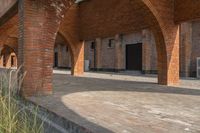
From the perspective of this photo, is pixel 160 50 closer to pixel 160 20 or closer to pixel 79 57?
pixel 160 20

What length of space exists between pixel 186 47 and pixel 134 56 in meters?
7.38

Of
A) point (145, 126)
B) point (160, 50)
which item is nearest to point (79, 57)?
point (160, 50)

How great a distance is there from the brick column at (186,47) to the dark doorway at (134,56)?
6.09 m

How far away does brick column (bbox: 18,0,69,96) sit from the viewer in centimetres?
877

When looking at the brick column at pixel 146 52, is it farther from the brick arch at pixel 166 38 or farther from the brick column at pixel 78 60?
the brick arch at pixel 166 38

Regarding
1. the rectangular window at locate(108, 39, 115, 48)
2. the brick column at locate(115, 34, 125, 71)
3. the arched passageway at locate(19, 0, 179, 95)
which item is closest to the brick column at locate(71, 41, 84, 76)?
the arched passageway at locate(19, 0, 179, 95)

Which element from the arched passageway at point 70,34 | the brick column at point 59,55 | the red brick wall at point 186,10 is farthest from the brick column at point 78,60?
the brick column at point 59,55

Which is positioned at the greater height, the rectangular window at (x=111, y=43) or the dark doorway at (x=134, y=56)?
the rectangular window at (x=111, y=43)

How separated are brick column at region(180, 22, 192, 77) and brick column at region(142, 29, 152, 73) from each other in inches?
158

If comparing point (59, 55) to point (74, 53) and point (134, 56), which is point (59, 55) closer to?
point (134, 56)

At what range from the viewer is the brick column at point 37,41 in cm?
877

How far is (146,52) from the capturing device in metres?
26.3

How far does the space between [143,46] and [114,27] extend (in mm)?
9859

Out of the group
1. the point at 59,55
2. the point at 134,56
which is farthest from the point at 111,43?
the point at 59,55
